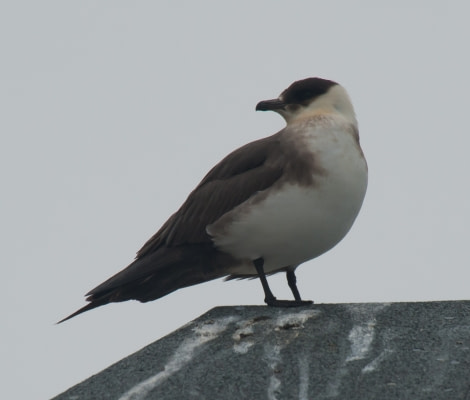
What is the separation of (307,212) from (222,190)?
0.83 metres

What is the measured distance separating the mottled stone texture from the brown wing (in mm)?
1351

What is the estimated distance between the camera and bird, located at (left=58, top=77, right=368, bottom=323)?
340 inches

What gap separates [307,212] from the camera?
858cm

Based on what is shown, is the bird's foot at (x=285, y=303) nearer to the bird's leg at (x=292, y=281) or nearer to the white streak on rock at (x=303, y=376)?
the bird's leg at (x=292, y=281)

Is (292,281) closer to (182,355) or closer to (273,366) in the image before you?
(182,355)

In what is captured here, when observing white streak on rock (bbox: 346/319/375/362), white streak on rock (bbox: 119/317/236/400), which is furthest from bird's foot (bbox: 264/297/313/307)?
white streak on rock (bbox: 346/319/375/362)

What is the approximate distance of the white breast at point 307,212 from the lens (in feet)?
28.2

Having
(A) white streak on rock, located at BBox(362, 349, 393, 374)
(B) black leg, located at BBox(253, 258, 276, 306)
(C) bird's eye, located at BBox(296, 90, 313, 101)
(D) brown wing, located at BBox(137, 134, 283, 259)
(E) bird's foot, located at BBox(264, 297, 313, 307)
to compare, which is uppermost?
(C) bird's eye, located at BBox(296, 90, 313, 101)

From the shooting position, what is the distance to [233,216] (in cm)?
884

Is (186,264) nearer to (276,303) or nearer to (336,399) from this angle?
(276,303)

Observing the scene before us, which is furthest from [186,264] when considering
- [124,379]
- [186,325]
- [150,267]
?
[124,379]

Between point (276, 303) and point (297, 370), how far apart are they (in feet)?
5.82

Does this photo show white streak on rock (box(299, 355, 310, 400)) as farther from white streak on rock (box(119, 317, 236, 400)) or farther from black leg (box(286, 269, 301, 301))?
black leg (box(286, 269, 301, 301))

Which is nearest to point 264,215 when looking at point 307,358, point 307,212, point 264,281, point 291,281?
point 307,212
